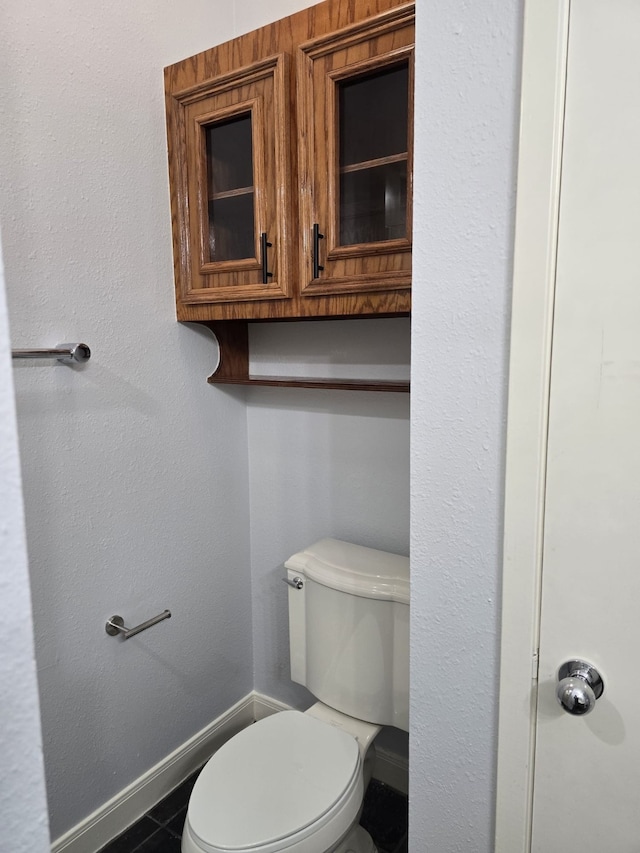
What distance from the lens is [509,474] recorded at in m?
0.82

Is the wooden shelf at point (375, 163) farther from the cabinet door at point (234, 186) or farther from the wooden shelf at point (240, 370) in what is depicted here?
the wooden shelf at point (240, 370)

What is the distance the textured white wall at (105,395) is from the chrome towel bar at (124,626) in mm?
25

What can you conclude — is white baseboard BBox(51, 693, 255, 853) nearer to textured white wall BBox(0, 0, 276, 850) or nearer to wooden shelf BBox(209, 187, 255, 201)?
textured white wall BBox(0, 0, 276, 850)

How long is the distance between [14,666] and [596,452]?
0.70 metres

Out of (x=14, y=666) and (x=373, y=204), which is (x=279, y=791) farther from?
(x=373, y=204)

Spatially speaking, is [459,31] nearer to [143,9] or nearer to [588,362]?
[588,362]

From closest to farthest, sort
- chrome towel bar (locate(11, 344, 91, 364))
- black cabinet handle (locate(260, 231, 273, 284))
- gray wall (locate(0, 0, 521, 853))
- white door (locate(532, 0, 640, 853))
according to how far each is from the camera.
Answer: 1. white door (locate(532, 0, 640, 853))
2. gray wall (locate(0, 0, 521, 853))
3. chrome towel bar (locate(11, 344, 91, 364))
4. black cabinet handle (locate(260, 231, 273, 284))

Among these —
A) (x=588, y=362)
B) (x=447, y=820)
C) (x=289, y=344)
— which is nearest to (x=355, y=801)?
(x=447, y=820)

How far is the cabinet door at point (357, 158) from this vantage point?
1.21 meters

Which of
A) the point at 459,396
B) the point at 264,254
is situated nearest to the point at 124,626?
the point at 264,254

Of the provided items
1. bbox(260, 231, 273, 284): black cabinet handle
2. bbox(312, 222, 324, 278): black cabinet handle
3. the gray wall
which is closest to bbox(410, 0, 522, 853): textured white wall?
the gray wall

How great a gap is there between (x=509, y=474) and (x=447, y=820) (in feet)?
1.99

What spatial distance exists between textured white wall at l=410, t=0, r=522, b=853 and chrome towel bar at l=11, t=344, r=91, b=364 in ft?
2.71

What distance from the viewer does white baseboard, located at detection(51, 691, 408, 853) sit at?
151 centimetres
